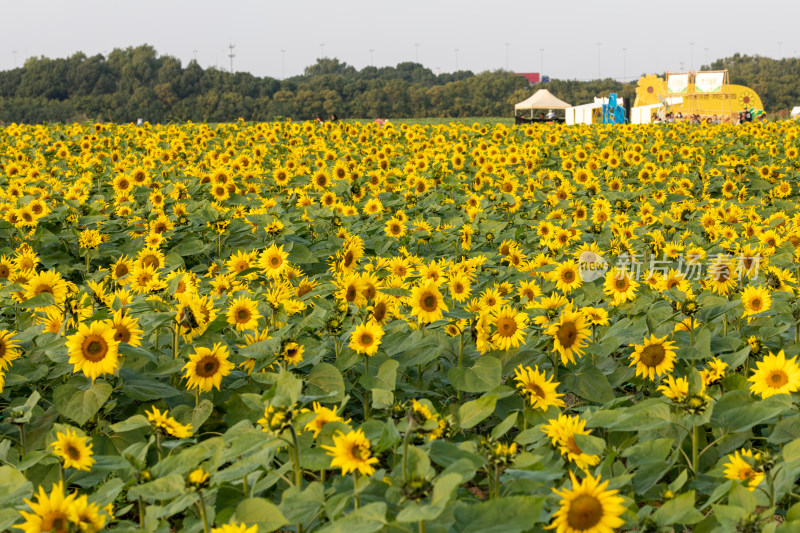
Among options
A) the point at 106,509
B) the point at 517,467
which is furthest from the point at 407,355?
the point at 106,509

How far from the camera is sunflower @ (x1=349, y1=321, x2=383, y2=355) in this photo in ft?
10.8

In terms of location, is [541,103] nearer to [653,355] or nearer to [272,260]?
[272,260]

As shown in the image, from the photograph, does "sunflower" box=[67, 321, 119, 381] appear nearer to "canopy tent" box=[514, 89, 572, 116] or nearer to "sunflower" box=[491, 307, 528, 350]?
"sunflower" box=[491, 307, 528, 350]

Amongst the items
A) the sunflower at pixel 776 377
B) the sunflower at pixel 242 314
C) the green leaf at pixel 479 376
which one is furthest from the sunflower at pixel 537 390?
the sunflower at pixel 242 314

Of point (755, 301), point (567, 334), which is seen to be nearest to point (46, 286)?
point (567, 334)

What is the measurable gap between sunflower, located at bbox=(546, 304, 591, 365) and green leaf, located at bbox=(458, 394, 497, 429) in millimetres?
865

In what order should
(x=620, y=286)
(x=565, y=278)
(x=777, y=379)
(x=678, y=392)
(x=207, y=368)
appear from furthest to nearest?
1. (x=565, y=278)
2. (x=620, y=286)
3. (x=207, y=368)
4. (x=777, y=379)
5. (x=678, y=392)

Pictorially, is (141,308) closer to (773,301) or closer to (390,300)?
(390,300)

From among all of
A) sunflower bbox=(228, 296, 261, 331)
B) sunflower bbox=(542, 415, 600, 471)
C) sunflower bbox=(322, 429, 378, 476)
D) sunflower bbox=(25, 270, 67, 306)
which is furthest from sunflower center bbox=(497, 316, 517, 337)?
sunflower bbox=(25, 270, 67, 306)

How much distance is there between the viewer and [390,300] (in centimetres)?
386

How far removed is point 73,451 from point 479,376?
169 centimetres

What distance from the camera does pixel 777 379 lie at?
294 cm

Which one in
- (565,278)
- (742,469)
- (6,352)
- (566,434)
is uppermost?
(6,352)

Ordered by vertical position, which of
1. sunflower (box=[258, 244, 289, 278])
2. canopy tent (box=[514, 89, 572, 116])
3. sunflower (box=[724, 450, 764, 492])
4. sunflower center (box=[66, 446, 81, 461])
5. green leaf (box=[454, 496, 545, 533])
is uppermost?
canopy tent (box=[514, 89, 572, 116])
